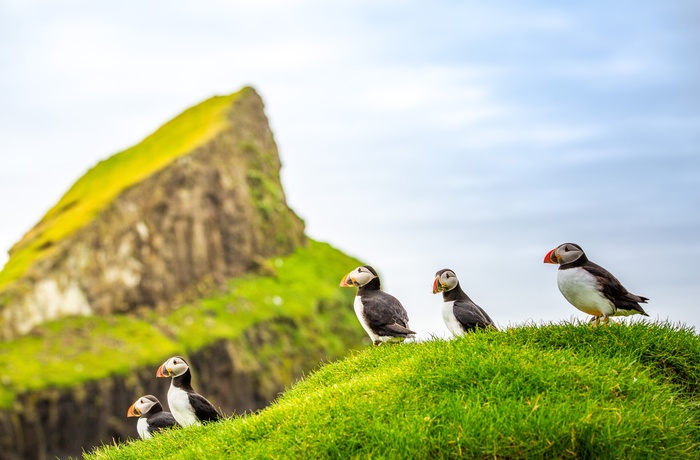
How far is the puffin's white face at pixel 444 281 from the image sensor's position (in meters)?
12.0

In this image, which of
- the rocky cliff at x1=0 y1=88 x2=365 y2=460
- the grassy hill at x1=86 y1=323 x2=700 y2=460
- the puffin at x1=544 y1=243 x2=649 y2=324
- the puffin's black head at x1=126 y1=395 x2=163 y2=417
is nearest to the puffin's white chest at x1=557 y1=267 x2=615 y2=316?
the puffin at x1=544 y1=243 x2=649 y2=324

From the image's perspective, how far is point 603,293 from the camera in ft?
37.0

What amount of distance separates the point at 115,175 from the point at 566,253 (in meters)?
40.4

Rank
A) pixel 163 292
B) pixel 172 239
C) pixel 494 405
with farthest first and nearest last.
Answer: pixel 172 239
pixel 163 292
pixel 494 405

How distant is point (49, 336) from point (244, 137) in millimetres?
20062

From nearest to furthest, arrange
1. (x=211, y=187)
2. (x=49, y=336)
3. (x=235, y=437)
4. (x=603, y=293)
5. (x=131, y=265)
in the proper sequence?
(x=235, y=437) < (x=603, y=293) < (x=49, y=336) < (x=131, y=265) < (x=211, y=187)

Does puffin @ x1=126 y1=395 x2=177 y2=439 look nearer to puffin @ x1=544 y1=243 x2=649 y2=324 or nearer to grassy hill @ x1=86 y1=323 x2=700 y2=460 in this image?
grassy hill @ x1=86 y1=323 x2=700 y2=460

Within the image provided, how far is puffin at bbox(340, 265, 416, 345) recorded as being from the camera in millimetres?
12164

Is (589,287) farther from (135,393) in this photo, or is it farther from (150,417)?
(135,393)

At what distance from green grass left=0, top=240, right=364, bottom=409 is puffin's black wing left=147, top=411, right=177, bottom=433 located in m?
22.4

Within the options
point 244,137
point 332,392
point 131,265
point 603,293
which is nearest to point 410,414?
point 332,392

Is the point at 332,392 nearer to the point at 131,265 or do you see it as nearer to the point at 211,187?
the point at 131,265

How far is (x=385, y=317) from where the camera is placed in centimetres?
1216

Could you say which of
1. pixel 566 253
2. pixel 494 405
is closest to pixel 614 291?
pixel 566 253
